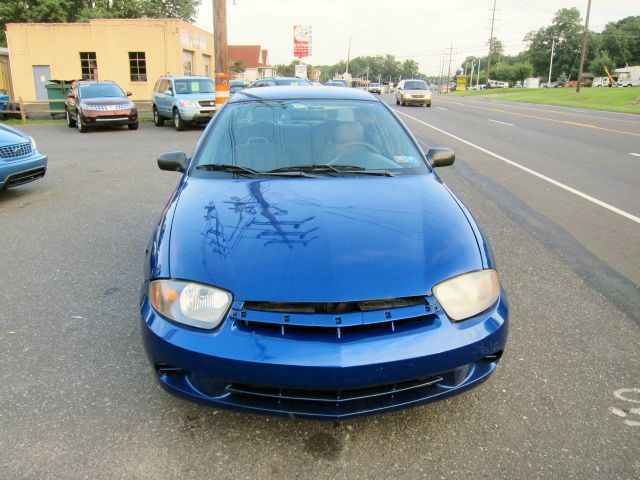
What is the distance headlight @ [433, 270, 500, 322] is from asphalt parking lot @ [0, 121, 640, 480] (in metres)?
0.59

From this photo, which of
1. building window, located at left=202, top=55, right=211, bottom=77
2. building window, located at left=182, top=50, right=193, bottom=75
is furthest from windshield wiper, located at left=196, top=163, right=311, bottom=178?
building window, located at left=202, top=55, right=211, bottom=77

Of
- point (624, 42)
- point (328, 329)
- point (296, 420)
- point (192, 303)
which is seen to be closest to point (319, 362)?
point (328, 329)

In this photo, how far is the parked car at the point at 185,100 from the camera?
56.6 feet

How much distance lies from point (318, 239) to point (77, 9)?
51445 millimetres

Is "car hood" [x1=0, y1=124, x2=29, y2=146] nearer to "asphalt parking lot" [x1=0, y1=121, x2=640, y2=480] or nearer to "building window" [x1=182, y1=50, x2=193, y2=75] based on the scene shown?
"asphalt parking lot" [x1=0, y1=121, x2=640, y2=480]

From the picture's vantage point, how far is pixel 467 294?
2.38 metres

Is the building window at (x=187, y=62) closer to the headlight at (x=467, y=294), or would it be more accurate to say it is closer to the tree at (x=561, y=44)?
the headlight at (x=467, y=294)

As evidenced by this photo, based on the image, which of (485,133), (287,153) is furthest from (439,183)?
(485,133)

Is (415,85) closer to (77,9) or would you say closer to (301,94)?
(301,94)

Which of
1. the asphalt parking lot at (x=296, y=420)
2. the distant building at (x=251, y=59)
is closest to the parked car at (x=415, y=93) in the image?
the asphalt parking lot at (x=296, y=420)

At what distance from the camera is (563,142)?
13.8 m

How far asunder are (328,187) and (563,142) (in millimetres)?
12611

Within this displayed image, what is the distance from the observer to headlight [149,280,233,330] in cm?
224

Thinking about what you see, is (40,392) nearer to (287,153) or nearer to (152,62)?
(287,153)
